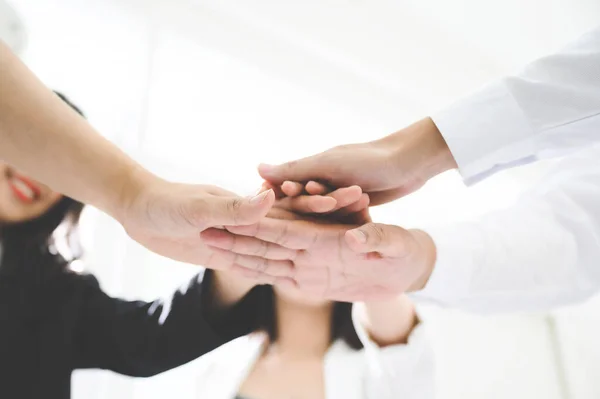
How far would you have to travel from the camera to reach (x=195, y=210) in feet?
1.65

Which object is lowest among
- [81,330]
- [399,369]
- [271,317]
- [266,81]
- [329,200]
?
[399,369]

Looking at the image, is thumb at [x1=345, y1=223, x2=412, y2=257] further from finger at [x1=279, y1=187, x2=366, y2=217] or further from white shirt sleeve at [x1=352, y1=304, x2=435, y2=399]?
white shirt sleeve at [x1=352, y1=304, x2=435, y2=399]

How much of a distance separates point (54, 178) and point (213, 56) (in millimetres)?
690

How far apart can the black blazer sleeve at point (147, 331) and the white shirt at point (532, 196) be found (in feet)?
1.16

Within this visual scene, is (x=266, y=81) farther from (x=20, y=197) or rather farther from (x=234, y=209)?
(x=234, y=209)

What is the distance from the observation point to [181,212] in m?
0.51

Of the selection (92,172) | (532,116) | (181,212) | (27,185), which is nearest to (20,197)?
(27,185)

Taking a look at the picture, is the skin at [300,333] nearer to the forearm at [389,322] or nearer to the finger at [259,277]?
the forearm at [389,322]

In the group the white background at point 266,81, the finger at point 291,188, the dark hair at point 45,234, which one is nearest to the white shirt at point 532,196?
the finger at point 291,188

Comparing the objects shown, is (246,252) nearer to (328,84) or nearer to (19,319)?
(19,319)

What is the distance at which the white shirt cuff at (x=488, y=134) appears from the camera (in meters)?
0.61

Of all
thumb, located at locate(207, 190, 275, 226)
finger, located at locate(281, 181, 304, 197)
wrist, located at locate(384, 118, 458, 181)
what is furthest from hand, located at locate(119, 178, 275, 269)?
wrist, located at locate(384, 118, 458, 181)

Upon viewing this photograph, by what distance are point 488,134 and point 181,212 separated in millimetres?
401

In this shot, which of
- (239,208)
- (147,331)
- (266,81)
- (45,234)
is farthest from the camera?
(266,81)
